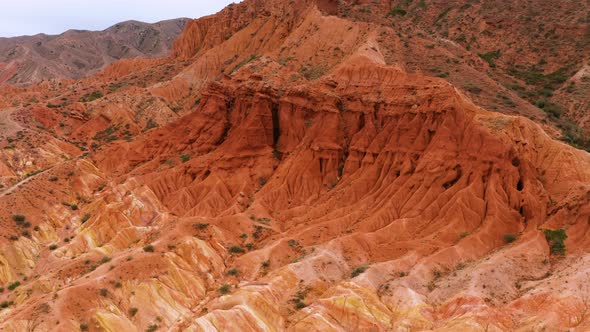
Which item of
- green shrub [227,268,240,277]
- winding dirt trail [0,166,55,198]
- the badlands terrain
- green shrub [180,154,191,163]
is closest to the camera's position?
the badlands terrain

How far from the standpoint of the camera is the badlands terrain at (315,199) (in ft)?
119

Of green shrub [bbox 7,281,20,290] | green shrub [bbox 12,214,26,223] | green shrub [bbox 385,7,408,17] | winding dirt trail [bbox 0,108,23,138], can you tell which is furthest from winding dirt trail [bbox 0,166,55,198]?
green shrub [bbox 385,7,408,17]

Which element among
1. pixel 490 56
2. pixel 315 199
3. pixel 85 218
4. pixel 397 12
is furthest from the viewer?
pixel 397 12

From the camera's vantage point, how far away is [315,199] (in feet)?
172

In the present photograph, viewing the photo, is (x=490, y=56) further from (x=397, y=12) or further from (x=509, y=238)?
(x=509, y=238)

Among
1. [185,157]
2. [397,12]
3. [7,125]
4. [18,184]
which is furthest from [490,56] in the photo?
[18,184]

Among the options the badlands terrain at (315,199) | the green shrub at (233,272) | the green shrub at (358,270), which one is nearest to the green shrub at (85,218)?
the badlands terrain at (315,199)

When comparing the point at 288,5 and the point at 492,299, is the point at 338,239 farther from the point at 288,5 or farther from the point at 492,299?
the point at 288,5

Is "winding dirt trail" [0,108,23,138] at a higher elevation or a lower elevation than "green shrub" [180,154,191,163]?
higher

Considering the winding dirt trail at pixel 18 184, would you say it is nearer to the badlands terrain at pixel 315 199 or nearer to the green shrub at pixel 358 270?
the badlands terrain at pixel 315 199

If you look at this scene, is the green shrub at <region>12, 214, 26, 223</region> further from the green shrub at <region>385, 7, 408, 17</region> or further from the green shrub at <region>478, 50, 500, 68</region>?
the green shrub at <region>385, 7, 408, 17</region>

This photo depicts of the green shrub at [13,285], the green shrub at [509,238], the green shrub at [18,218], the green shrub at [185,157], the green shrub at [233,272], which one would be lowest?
the green shrub at [13,285]

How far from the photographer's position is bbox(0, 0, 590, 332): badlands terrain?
1428 inches

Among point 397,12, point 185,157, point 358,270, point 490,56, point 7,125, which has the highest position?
point 397,12
